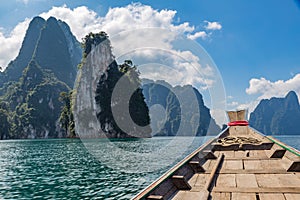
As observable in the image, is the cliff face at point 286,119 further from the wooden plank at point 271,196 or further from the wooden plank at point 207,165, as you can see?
the wooden plank at point 271,196

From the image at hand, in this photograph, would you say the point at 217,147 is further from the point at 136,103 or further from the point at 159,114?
the point at 159,114

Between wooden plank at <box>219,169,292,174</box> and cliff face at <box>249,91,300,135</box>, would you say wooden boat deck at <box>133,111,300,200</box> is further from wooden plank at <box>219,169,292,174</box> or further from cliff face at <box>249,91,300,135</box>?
cliff face at <box>249,91,300,135</box>

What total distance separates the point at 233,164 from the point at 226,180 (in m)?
1.58

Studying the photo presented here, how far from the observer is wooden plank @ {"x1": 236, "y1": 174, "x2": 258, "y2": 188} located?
4.27 meters

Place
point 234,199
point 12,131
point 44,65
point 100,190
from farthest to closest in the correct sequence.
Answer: point 44,65
point 12,131
point 100,190
point 234,199

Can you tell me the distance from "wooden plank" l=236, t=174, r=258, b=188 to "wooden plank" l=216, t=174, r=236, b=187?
3.4 inches

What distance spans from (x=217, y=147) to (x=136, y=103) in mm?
81037

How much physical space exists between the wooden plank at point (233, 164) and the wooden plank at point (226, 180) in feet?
2.68

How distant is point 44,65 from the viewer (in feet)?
495

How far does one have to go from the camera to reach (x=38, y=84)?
128375 mm

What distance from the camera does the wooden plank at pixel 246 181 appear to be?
4.27 metres

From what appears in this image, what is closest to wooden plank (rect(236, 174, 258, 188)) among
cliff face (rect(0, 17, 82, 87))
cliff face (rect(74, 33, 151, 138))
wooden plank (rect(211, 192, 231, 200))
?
wooden plank (rect(211, 192, 231, 200))

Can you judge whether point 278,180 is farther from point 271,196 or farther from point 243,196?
point 243,196

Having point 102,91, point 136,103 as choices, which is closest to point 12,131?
point 102,91
